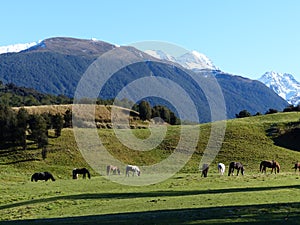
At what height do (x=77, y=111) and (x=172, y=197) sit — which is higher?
(x=77, y=111)

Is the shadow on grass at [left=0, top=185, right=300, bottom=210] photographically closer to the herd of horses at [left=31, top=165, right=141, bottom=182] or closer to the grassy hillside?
the herd of horses at [left=31, top=165, right=141, bottom=182]

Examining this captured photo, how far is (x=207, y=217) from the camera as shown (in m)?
23.5

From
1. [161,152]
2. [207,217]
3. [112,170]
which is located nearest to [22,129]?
[161,152]

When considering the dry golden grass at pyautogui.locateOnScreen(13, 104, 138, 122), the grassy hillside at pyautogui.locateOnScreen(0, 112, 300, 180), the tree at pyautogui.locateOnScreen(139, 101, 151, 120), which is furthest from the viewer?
the tree at pyautogui.locateOnScreen(139, 101, 151, 120)

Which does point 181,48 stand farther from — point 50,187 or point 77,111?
point 77,111

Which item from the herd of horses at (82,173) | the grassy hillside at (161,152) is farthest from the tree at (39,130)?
the herd of horses at (82,173)

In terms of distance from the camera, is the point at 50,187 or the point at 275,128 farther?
the point at 275,128

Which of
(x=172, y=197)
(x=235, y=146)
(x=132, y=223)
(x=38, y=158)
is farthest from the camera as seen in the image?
(x=235, y=146)

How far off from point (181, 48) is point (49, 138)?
4645 cm

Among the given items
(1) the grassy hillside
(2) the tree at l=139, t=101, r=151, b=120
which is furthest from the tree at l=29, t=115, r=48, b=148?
(2) the tree at l=139, t=101, r=151, b=120

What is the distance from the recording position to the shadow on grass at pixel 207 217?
22.2 meters

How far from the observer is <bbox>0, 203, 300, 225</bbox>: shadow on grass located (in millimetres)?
22203

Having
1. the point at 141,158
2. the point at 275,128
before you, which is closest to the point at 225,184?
the point at 141,158

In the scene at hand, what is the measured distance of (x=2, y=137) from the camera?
8656cm
